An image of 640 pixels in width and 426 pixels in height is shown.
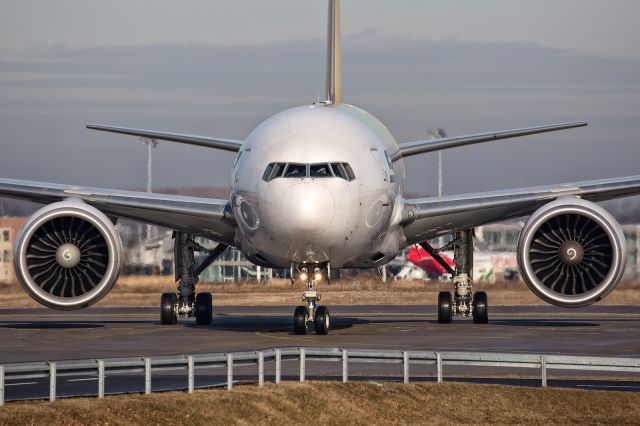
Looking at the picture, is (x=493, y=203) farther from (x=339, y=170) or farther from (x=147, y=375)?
(x=147, y=375)

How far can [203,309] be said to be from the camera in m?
37.8

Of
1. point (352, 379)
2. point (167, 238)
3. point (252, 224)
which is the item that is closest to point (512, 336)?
point (252, 224)

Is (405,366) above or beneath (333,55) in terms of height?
beneath

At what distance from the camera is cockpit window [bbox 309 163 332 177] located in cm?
2942

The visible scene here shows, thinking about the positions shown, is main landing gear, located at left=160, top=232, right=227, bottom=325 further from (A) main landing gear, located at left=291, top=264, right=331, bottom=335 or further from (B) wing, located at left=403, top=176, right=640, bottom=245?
(A) main landing gear, located at left=291, top=264, right=331, bottom=335

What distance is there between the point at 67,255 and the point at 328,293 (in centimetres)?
2228

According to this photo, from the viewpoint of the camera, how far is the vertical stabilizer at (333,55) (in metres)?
41.0

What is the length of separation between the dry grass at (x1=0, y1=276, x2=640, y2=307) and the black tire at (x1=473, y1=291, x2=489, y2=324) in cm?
1270

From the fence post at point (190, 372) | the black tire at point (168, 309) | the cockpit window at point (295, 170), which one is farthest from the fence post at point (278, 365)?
the black tire at point (168, 309)

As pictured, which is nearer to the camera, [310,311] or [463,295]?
[310,311]

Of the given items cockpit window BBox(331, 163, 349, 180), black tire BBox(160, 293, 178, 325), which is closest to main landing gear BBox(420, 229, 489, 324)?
black tire BBox(160, 293, 178, 325)

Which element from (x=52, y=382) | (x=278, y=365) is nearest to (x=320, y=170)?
(x=278, y=365)

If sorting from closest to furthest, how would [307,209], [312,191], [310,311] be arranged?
[307,209] → [312,191] → [310,311]

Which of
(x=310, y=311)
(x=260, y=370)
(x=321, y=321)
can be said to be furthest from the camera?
(x=310, y=311)
